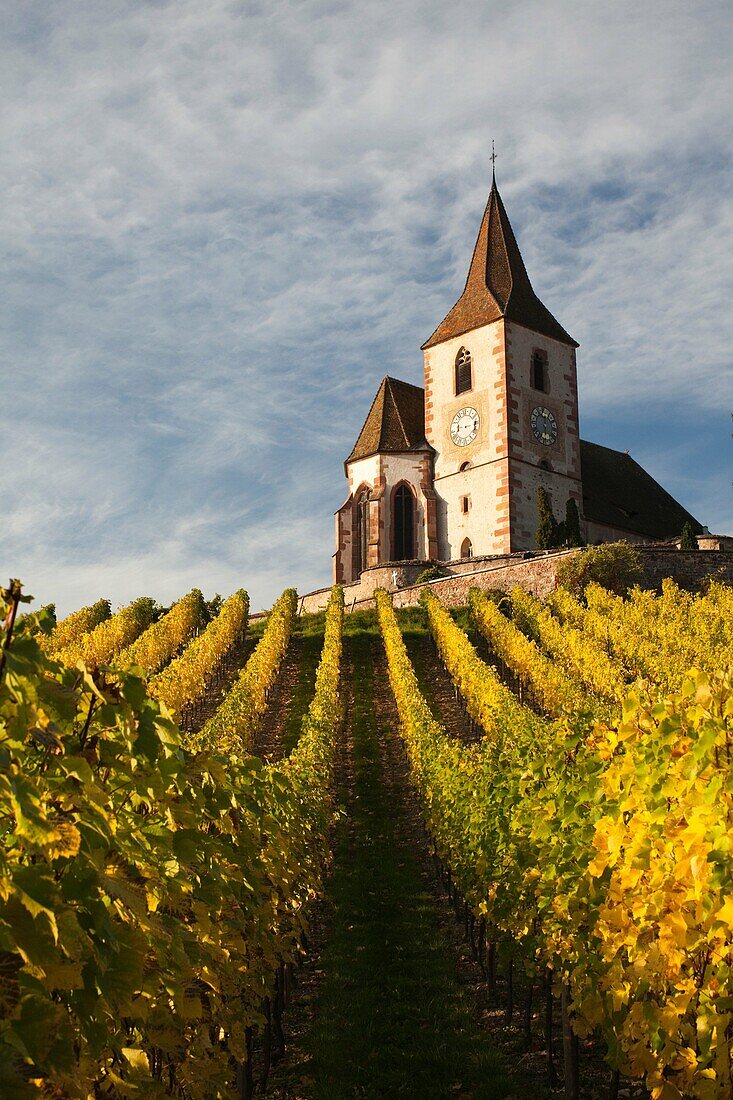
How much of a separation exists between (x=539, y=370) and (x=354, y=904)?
31538mm

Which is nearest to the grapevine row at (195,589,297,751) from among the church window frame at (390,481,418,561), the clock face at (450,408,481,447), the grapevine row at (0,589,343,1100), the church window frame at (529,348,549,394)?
the church window frame at (390,481,418,561)

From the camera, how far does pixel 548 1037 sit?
6.99 meters

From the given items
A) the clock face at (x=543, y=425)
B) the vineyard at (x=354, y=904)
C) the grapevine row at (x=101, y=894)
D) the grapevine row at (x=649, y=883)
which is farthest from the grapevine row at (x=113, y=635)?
the grapevine row at (x=101, y=894)

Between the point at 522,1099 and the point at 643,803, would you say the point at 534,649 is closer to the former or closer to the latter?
the point at 522,1099

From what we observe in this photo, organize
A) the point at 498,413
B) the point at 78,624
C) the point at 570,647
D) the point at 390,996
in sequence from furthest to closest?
the point at 498,413 < the point at 78,624 < the point at 570,647 < the point at 390,996

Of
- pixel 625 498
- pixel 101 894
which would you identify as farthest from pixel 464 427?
pixel 101 894

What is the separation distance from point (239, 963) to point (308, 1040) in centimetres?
306

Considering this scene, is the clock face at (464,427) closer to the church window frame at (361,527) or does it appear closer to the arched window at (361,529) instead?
the church window frame at (361,527)

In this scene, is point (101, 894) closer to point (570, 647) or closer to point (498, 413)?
point (570, 647)

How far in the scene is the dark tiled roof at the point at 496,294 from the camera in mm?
40000

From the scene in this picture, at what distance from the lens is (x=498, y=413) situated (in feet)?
124

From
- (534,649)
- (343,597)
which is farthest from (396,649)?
(343,597)

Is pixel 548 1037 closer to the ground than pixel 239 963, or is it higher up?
closer to the ground

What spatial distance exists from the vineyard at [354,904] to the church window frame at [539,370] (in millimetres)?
25482
